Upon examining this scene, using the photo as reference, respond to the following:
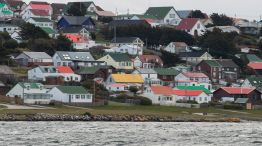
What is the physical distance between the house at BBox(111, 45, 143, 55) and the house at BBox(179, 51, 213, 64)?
5.77m

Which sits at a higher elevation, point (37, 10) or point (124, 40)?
point (37, 10)

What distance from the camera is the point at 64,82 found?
86750 millimetres

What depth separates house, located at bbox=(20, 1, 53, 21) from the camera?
12474 centimetres

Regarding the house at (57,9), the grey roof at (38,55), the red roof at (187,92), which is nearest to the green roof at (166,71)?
the red roof at (187,92)

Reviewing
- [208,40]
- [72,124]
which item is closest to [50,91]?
[72,124]

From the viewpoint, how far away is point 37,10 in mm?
126875

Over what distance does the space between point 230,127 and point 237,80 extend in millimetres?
43626

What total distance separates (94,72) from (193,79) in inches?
Answer: 476

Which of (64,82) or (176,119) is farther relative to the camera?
(64,82)

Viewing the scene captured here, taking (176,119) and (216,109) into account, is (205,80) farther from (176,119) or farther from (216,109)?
(176,119)

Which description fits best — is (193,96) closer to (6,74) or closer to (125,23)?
(6,74)

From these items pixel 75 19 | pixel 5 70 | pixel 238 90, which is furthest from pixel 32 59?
pixel 75 19

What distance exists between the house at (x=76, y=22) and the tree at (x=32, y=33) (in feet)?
46.5

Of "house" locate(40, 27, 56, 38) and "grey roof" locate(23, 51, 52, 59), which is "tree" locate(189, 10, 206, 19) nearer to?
"house" locate(40, 27, 56, 38)
